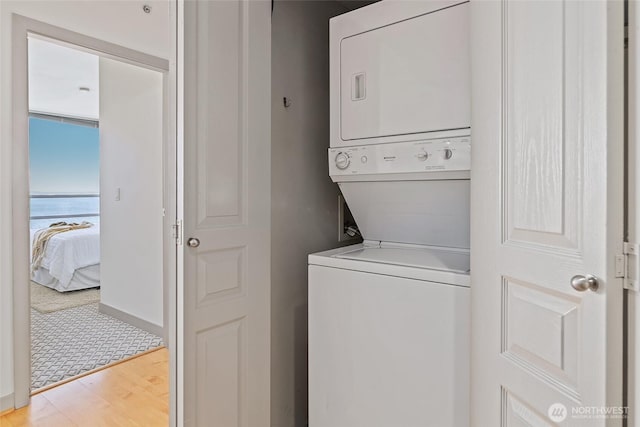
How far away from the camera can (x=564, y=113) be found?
2.48 ft

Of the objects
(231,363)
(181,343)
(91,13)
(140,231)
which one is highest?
(91,13)

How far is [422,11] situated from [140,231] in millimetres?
2640

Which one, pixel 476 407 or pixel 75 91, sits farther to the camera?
pixel 75 91

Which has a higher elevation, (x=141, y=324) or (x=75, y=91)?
(x=75, y=91)

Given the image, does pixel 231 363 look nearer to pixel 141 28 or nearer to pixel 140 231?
pixel 140 231

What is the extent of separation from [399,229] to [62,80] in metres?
4.84

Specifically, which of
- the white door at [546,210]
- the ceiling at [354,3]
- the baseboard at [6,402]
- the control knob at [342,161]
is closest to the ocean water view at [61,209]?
the baseboard at [6,402]

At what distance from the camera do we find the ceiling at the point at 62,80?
3.71 m

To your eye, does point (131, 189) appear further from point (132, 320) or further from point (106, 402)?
point (106, 402)

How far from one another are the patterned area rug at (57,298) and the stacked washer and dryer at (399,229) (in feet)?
10.9

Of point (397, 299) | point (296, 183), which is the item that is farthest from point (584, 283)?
point (296, 183)

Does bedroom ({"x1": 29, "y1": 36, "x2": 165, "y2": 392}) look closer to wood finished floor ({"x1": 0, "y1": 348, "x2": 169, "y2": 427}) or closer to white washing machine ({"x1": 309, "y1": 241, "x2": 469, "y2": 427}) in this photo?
wood finished floor ({"x1": 0, "y1": 348, "x2": 169, "y2": 427})

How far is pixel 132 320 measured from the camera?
10.4 ft

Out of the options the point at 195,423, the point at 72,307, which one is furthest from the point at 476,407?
the point at 72,307
